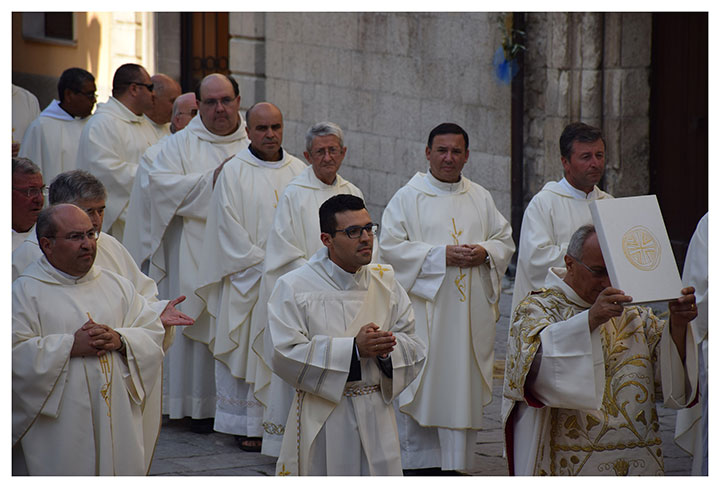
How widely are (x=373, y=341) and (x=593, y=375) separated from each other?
2.83 feet

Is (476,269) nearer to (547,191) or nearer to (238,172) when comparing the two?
(547,191)

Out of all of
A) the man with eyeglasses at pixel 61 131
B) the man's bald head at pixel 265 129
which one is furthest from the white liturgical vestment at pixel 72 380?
the man with eyeglasses at pixel 61 131

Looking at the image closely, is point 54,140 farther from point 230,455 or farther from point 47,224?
point 47,224

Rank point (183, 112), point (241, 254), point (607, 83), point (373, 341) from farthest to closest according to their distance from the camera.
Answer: point (607, 83) → point (183, 112) → point (241, 254) → point (373, 341)

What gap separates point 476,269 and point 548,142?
398 centimetres

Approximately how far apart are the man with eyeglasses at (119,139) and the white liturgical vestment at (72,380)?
146 inches

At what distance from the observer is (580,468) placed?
Answer: 4.64 m

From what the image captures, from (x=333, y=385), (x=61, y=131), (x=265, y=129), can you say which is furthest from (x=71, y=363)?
(x=61, y=131)

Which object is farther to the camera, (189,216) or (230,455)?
(189,216)

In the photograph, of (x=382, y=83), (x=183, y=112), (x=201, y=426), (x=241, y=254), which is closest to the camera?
(x=241, y=254)

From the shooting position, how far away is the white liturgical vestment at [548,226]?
6562 mm

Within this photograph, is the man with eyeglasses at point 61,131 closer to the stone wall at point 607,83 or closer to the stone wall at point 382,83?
the stone wall at point 382,83

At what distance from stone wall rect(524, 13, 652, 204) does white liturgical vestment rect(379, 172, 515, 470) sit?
11.9 feet

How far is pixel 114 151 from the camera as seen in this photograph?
28.4 feet
